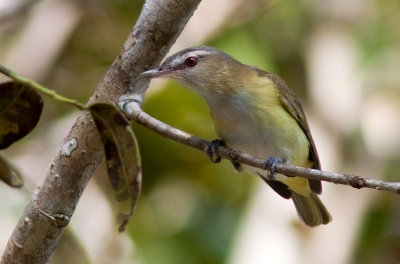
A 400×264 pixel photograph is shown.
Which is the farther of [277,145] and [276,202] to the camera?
[276,202]

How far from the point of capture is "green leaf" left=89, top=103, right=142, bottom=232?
1921 mm

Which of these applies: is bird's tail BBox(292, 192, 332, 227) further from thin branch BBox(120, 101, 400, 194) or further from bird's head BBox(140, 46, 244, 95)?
thin branch BBox(120, 101, 400, 194)

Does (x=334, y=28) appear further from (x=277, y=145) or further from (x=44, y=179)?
(x=44, y=179)

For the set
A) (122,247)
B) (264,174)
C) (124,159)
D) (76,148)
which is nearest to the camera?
(124,159)

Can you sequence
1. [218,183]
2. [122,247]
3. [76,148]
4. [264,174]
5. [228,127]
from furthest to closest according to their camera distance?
[218,183], [122,247], [264,174], [228,127], [76,148]

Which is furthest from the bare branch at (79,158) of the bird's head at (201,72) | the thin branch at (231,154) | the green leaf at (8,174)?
the bird's head at (201,72)

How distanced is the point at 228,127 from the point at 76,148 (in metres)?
1.33

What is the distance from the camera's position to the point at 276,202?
5.37 metres

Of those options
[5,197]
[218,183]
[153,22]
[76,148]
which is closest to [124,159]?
[76,148]

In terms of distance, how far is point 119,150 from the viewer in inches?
76.5

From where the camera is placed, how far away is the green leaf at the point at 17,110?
1888mm

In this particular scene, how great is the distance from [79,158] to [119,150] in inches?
12.7

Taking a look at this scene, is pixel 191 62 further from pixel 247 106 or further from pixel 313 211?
pixel 313 211

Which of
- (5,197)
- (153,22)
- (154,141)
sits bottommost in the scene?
(5,197)
